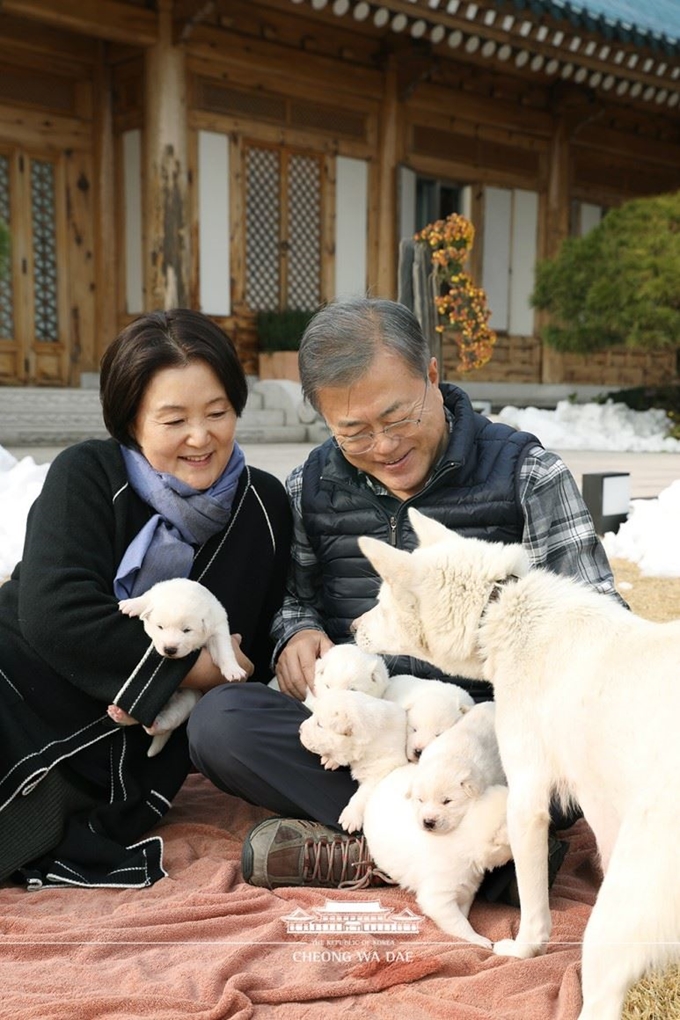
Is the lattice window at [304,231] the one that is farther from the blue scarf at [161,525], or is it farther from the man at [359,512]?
the blue scarf at [161,525]

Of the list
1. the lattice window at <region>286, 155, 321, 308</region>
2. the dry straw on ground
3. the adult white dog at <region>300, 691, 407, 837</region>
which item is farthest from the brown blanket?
the lattice window at <region>286, 155, 321, 308</region>

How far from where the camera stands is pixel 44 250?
1206 cm

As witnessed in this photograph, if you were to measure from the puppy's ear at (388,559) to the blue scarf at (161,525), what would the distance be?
82 centimetres

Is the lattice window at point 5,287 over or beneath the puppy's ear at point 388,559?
over

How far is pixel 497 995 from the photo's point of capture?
213 centimetres

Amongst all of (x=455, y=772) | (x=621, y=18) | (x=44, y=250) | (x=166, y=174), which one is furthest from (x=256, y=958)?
(x=621, y=18)

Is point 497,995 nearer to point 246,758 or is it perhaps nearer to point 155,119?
point 246,758

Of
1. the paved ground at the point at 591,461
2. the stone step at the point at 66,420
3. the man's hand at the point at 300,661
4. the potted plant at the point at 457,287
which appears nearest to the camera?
the man's hand at the point at 300,661

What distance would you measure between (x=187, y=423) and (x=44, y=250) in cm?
1007

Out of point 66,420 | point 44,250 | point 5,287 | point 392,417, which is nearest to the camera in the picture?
point 392,417

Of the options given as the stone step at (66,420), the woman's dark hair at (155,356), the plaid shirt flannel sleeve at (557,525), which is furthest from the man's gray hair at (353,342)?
the stone step at (66,420)

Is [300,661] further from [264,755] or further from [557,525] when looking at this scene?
[557,525]

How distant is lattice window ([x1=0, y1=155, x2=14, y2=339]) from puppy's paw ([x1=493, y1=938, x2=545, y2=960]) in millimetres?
10756

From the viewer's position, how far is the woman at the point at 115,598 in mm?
2754
